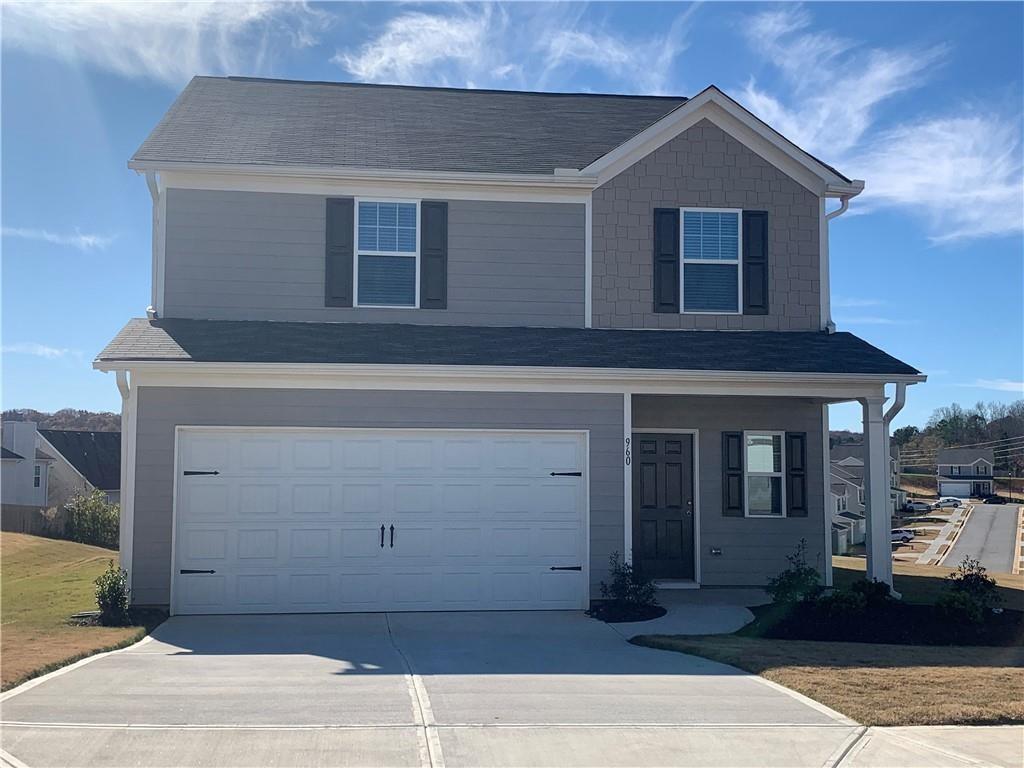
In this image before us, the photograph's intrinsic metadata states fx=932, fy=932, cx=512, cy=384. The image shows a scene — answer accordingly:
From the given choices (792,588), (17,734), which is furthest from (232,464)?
(792,588)

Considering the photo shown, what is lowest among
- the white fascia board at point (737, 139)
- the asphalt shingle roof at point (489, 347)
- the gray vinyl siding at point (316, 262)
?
the asphalt shingle roof at point (489, 347)

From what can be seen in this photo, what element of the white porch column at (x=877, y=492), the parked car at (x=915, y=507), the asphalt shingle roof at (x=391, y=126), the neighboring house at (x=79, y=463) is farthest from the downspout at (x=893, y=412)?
the parked car at (x=915, y=507)

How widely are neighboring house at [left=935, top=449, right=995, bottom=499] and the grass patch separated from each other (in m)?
93.6

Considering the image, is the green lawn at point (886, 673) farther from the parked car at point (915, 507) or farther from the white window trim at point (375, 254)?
the parked car at point (915, 507)

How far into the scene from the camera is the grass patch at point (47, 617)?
8211 millimetres

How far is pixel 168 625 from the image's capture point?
34.4ft

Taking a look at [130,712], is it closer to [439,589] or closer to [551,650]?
[551,650]

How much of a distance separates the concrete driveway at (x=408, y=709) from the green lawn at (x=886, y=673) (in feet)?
1.01

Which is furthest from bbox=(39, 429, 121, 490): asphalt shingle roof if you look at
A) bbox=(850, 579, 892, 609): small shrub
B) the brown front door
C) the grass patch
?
bbox=(850, 579, 892, 609): small shrub

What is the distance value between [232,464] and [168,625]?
2.01 m

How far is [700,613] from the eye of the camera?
38.1ft

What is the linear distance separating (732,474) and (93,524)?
57.4ft

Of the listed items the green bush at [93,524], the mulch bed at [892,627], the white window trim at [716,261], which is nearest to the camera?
the mulch bed at [892,627]

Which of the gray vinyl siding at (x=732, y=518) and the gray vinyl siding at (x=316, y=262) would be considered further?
the gray vinyl siding at (x=732, y=518)
